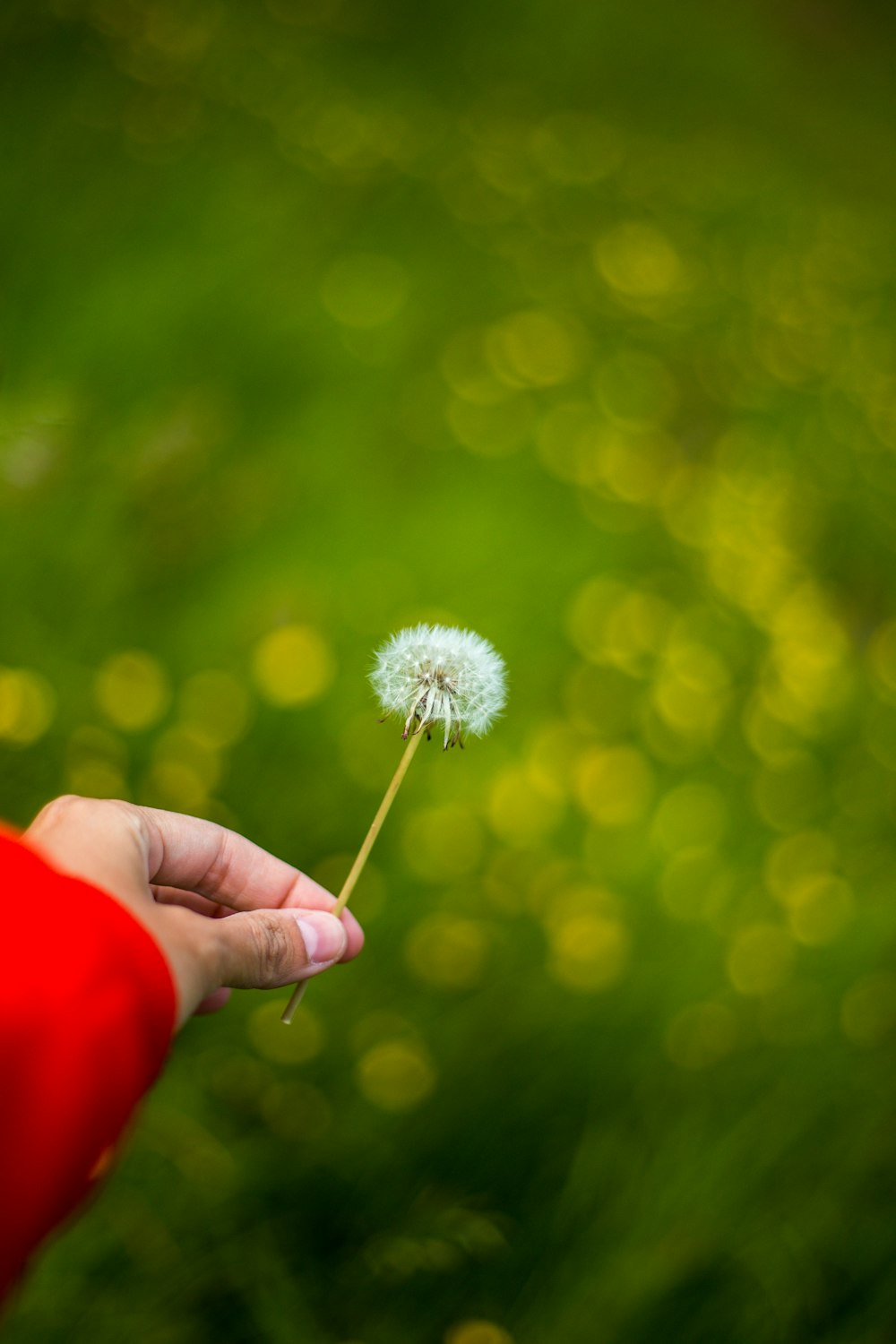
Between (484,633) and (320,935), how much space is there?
1345mm

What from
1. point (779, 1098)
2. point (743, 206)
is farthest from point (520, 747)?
point (743, 206)

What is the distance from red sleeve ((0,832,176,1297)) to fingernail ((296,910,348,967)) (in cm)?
26

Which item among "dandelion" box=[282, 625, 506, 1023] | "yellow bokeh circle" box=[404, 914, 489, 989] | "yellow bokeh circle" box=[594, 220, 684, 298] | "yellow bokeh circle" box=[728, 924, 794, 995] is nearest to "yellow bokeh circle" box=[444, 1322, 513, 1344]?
"yellow bokeh circle" box=[404, 914, 489, 989]

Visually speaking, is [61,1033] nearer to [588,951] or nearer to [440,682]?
[440,682]

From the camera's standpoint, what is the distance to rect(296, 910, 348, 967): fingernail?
1025 millimetres

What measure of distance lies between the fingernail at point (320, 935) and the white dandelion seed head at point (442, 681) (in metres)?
0.23

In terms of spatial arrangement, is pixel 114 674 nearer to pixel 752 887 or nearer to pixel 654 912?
pixel 654 912

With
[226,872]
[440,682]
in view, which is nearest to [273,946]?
[226,872]

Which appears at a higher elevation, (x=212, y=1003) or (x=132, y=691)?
(x=132, y=691)

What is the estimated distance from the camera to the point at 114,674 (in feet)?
6.46

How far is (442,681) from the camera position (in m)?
1.06

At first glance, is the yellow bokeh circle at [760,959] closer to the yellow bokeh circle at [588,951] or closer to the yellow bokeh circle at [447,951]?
the yellow bokeh circle at [588,951]

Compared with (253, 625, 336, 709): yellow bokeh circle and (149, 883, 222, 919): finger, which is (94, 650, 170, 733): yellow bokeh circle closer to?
(253, 625, 336, 709): yellow bokeh circle

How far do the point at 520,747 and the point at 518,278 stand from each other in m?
1.93
